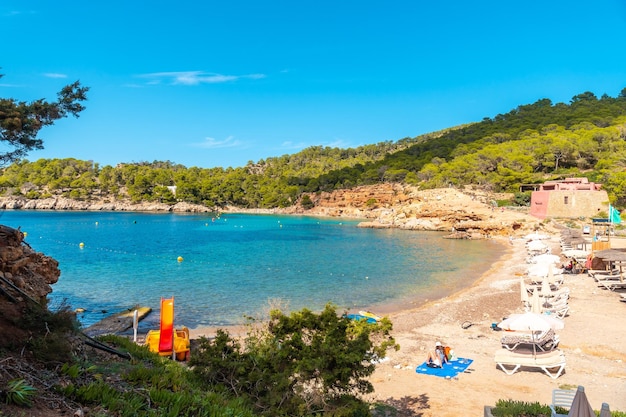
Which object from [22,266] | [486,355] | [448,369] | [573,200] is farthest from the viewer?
[573,200]

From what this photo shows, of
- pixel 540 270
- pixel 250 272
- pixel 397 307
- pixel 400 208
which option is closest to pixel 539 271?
pixel 540 270

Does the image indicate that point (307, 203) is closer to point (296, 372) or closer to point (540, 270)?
point (540, 270)

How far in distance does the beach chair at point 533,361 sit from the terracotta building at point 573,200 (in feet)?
145

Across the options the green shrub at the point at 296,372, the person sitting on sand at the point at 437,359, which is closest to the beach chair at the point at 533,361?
the person sitting on sand at the point at 437,359

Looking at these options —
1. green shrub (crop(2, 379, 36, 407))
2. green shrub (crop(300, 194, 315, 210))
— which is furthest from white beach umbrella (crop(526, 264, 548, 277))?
green shrub (crop(300, 194, 315, 210))

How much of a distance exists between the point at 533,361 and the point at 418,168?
77.5 meters

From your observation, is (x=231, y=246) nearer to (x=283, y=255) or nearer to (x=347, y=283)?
(x=283, y=255)

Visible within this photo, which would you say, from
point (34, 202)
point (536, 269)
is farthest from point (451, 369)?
point (34, 202)

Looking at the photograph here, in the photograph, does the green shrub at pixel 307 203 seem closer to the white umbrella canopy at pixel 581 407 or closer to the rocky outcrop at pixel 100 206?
the rocky outcrop at pixel 100 206

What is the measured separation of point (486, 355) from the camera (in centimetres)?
1116

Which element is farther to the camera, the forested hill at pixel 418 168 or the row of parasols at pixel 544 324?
the forested hill at pixel 418 168

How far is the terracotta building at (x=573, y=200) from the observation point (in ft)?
153

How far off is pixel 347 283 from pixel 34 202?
106 meters

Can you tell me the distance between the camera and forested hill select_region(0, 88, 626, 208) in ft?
215
